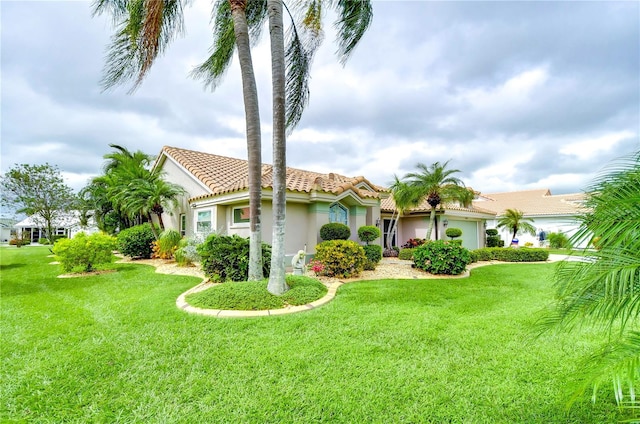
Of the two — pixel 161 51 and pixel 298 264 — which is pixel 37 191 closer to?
pixel 161 51

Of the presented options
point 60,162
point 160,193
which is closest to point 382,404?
point 160,193

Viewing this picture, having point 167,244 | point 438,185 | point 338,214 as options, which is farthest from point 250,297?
point 438,185

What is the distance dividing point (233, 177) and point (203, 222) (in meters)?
3.10

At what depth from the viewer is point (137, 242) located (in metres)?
17.4

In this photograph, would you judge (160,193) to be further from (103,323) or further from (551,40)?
(551,40)

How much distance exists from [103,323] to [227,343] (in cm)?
333

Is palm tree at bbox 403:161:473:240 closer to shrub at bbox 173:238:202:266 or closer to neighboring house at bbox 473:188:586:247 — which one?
neighboring house at bbox 473:188:586:247

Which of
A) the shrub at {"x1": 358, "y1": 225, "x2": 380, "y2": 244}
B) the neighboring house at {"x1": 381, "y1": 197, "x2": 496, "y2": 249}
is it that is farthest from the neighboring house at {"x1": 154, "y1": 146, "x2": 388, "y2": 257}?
the neighboring house at {"x1": 381, "y1": 197, "x2": 496, "y2": 249}

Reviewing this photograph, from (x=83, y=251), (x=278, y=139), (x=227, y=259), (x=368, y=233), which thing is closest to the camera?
(x=278, y=139)

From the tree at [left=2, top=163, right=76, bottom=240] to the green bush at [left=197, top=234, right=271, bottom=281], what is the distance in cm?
3123

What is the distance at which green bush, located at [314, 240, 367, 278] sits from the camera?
1162cm

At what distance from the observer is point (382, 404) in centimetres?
351

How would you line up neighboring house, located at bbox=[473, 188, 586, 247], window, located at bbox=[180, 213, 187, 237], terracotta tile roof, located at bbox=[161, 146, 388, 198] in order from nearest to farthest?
terracotta tile roof, located at bbox=[161, 146, 388, 198] → window, located at bbox=[180, 213, 187, 237] → neighboring house, located at bbox=[473, 188, 586, 247]

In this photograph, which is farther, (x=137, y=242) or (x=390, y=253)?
(x=390, y=253)
